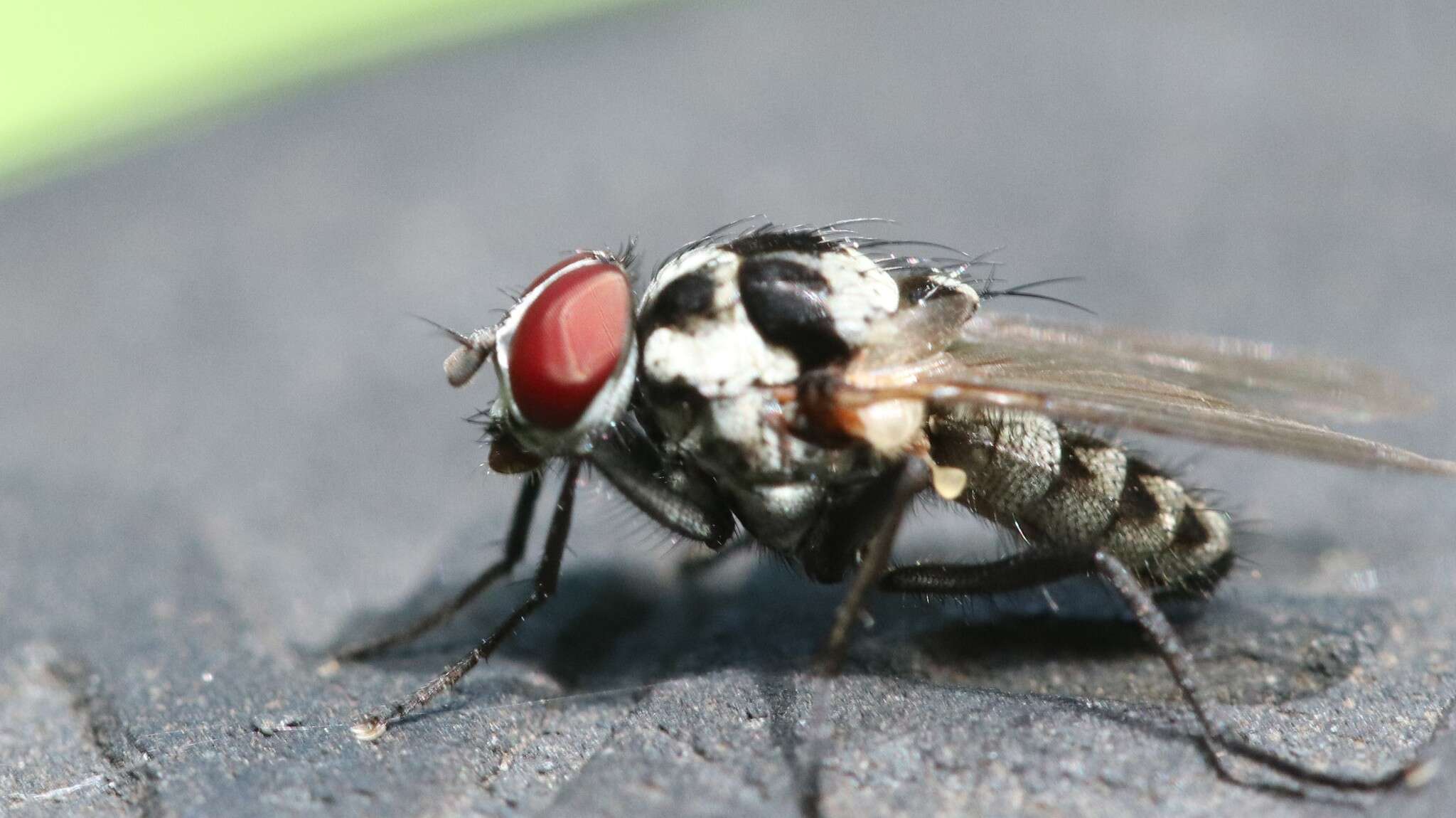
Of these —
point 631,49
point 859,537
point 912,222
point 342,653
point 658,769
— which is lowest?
point 342,653

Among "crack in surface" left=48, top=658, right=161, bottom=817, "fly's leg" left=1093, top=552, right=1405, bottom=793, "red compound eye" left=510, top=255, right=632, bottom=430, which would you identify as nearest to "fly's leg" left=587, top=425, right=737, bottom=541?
"red compound eye" left=510, top=255, right=632, bottom=430

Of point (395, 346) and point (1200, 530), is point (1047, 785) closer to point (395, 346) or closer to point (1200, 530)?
point (1200, 530)

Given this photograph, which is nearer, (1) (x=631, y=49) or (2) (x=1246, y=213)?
(2) (x=1246, y=213)

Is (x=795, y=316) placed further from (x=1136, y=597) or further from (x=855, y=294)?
(x=1136, y=597)

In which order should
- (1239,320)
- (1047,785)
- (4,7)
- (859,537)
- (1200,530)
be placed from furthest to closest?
(4,7)
(1239,320)
(1200,530)
(859,537)
(1047,785)

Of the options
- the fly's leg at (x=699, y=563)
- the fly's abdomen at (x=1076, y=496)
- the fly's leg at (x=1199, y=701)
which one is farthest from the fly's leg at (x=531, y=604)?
the fly's leg at (x=1199, y=701)

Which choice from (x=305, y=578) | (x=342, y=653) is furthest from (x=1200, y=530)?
(x=305, y=578)

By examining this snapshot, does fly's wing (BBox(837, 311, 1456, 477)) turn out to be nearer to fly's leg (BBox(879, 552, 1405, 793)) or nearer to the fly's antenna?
fly's leg (BBox(879, 552, 1405, 793))
